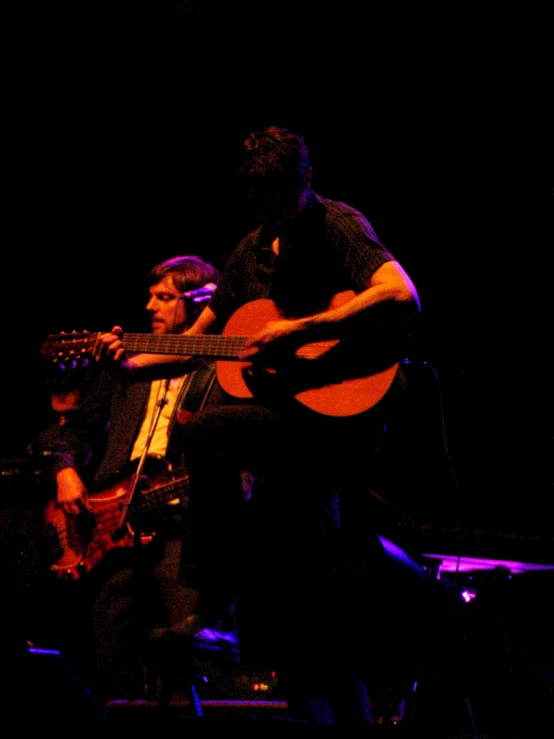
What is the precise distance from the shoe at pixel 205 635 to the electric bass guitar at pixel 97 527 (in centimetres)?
122

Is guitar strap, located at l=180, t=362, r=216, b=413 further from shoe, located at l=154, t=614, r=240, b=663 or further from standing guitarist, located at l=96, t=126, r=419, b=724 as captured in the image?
shoe, located at l=154, t=614, r=240, b=663

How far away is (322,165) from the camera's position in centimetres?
503

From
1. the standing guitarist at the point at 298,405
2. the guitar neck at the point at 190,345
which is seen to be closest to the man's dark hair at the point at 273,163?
the standing guitarist at the point at 298,405

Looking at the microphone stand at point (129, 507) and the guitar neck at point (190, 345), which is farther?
the microphone stand at point (129, 507)

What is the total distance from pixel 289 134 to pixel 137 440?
6.71 feet

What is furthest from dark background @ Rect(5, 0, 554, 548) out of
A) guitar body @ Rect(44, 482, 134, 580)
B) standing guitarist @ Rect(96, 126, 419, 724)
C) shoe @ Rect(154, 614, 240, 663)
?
shoe @ Rect(154, 614, 240, 663)

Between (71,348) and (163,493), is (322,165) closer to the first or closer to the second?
(71,348)

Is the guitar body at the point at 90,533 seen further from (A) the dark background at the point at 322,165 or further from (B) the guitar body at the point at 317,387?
(A) the dark background at the point at 322,165

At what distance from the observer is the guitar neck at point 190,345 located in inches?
113

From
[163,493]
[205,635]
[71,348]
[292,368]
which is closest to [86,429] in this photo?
[163,493]

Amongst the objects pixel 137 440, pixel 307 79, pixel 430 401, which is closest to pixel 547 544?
pixel 430 401

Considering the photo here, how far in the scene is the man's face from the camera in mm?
4293

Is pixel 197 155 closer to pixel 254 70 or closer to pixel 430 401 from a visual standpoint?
pixel 254 70

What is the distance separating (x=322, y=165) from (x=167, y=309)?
169 cm
